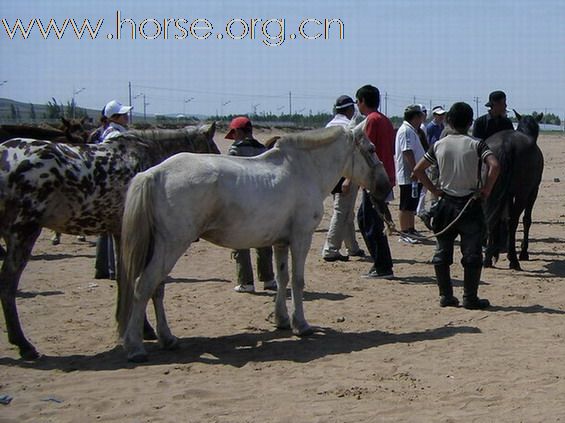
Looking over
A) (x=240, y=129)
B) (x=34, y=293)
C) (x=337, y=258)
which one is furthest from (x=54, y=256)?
(x=240, y=129)

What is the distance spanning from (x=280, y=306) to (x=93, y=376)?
80.6 inches

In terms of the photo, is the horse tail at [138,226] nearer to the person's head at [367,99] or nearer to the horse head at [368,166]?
the horse head at [368,166]

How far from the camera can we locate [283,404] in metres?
5.36

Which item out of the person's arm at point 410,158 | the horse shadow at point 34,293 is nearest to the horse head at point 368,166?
the person's arm at point 410,158

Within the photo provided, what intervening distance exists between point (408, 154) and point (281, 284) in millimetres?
4295

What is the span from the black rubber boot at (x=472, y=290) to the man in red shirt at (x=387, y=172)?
165cm

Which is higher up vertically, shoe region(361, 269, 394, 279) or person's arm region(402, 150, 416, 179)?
person's arm region(402, 150, 416, 179)

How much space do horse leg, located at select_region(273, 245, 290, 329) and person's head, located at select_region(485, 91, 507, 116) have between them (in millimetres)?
5001

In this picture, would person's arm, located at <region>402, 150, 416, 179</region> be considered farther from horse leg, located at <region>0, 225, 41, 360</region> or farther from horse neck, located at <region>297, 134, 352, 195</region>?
horse leg, located at <region>0, 225, 41, 360</region>

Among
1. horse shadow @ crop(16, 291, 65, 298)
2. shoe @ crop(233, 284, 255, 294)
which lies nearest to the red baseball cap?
shoe @ crop(233, 284, 255, 294)

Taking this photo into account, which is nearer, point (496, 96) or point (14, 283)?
point (14, 283)

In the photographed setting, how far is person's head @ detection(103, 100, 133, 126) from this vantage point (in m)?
9.16

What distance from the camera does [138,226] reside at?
247 inches

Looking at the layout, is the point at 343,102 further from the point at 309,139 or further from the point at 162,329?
the point at 162,329
